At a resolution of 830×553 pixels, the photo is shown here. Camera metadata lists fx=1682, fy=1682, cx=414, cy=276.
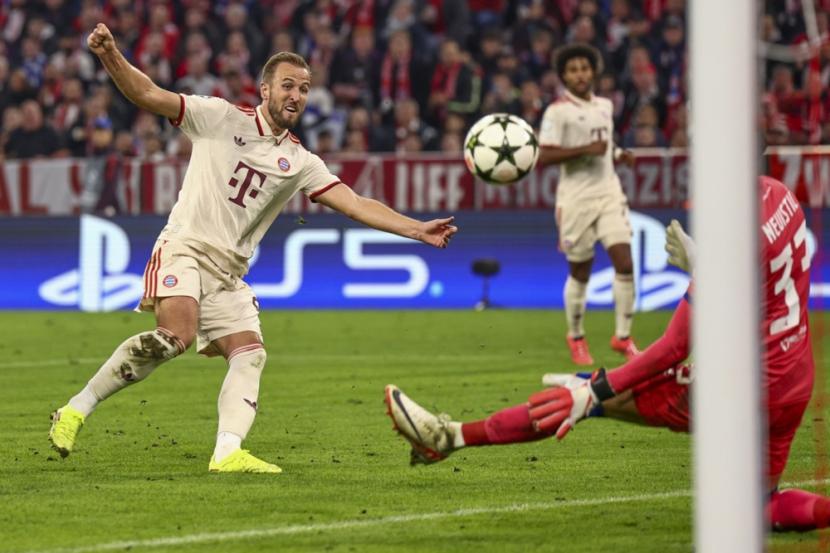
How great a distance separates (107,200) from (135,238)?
55 cm

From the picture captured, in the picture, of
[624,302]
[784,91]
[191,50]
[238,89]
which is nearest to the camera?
[624,302]

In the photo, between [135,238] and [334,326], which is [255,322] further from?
[135,238]

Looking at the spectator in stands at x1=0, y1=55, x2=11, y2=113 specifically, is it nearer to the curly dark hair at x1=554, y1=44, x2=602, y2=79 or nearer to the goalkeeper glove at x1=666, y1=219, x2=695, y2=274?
the curly dark hair at x1=554, y1=44, x2=602, y2=79

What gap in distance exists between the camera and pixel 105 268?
18797 mm

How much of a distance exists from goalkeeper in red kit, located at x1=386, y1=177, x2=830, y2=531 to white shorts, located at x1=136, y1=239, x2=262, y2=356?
5.92 ft

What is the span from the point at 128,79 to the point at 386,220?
1380 mm

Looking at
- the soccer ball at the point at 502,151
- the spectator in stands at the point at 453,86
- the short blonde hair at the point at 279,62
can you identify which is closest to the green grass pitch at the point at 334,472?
the soccer ball at the point at 502,151

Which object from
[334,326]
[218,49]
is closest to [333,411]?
[334,326]

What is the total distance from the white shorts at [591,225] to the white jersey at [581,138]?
83mm

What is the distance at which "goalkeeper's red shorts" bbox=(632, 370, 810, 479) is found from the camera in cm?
640

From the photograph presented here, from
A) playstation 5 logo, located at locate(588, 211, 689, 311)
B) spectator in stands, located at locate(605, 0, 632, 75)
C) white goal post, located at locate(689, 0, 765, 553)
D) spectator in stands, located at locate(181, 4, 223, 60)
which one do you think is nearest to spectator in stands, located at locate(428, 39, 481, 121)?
spectator in stands, located at locate(605, 0, 632, 75)

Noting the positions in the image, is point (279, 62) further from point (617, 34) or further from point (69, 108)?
point (617, 34)

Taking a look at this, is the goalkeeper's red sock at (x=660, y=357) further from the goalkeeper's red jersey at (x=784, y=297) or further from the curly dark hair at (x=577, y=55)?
the curly dark hair at (x=577, y=55)

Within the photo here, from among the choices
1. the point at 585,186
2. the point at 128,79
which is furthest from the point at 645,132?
the point at 128,79
